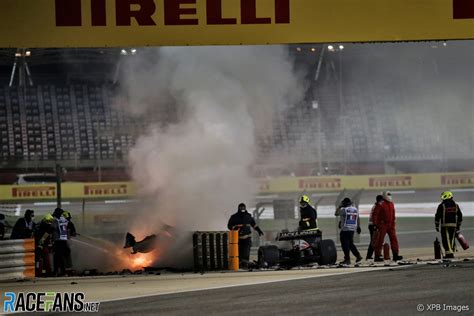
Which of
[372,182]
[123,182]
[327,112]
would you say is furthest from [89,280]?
[327,112]

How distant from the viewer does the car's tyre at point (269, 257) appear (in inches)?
648

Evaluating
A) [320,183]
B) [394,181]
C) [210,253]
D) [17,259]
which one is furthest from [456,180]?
[17,259]

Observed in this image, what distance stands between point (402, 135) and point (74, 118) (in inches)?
547

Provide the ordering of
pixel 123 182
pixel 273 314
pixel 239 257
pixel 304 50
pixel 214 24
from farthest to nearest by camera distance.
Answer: pixel 304 50 → pixel 123 182 → pixel 239 257 → pixel 214 24 → pixel 273 314

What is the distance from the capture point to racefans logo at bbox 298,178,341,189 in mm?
34125

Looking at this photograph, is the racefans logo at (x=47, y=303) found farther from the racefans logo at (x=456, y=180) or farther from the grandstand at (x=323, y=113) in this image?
the racefans logo at (x=456, y=180)

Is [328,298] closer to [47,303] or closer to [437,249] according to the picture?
[47,303]

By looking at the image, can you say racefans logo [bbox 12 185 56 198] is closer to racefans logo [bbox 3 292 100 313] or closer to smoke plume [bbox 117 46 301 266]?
smoke plume [bbox 117 46 301 266]

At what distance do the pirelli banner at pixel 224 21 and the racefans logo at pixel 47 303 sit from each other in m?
→ 3.98

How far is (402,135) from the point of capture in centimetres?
3850

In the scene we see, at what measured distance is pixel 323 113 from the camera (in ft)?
127

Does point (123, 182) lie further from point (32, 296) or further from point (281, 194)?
point (32, 296)

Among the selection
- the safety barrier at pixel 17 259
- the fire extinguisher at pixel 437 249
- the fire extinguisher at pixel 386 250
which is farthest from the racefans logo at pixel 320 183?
the safety barrier at pixel 17 259

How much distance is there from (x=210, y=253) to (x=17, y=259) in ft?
11.3
